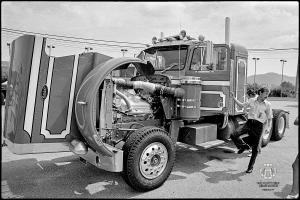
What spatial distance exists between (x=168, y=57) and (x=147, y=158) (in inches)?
111

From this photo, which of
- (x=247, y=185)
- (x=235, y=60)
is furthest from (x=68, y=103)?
(x=235, y=60)

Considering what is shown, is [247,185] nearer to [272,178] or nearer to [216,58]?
[272,178]

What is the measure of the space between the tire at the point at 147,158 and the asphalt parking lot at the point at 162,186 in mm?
179

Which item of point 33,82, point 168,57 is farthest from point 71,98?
point 168,57

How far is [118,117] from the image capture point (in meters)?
4.37

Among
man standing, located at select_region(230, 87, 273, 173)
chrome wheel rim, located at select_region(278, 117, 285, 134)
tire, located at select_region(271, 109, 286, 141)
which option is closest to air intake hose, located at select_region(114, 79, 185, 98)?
man standing, located at select_region(230, 87, 273, 173)

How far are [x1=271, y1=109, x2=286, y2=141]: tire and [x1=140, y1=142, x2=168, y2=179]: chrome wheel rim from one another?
5162mm

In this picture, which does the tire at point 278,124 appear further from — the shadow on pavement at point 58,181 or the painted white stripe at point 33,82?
the painted white stripe at point 33,82

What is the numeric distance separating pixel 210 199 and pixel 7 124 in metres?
3.07

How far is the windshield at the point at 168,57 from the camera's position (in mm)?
5872

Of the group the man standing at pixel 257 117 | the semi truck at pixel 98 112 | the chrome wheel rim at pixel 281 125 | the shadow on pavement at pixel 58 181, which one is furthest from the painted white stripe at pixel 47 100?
the chrome wheel rim at pixel 281 125

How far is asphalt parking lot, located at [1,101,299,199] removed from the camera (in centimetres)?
388

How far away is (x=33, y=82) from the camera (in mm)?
3398

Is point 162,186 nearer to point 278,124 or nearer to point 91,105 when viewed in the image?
point 91,105
